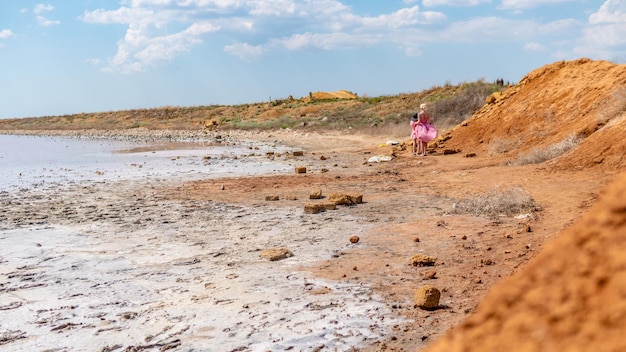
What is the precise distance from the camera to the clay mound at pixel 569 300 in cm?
124

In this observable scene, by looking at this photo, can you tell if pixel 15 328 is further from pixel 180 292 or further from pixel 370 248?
pixel 370 248

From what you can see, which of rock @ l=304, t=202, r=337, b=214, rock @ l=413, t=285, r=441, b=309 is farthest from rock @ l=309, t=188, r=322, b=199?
rock @ l=413, t=285, r=441, b=309

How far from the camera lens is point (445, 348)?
1.45 metres

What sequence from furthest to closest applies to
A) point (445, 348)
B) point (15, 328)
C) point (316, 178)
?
point (316, 178) < point (15, 328) < point (445, 348)

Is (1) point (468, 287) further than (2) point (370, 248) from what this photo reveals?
No

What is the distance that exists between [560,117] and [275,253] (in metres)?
11.4

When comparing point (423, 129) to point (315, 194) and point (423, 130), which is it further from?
point (315, 194)

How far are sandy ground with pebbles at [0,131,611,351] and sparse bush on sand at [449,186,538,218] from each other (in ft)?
0.85

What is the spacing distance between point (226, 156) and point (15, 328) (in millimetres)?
15833

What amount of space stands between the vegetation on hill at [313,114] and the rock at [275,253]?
62.4ft

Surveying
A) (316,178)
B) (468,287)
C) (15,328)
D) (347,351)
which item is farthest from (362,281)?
(316,178)

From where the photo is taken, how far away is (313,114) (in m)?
37.2

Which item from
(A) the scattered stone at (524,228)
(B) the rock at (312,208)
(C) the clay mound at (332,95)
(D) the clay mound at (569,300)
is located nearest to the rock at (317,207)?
(B) the rock at (312,208)

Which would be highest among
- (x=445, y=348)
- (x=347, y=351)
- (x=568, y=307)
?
(x=568, y=307)
